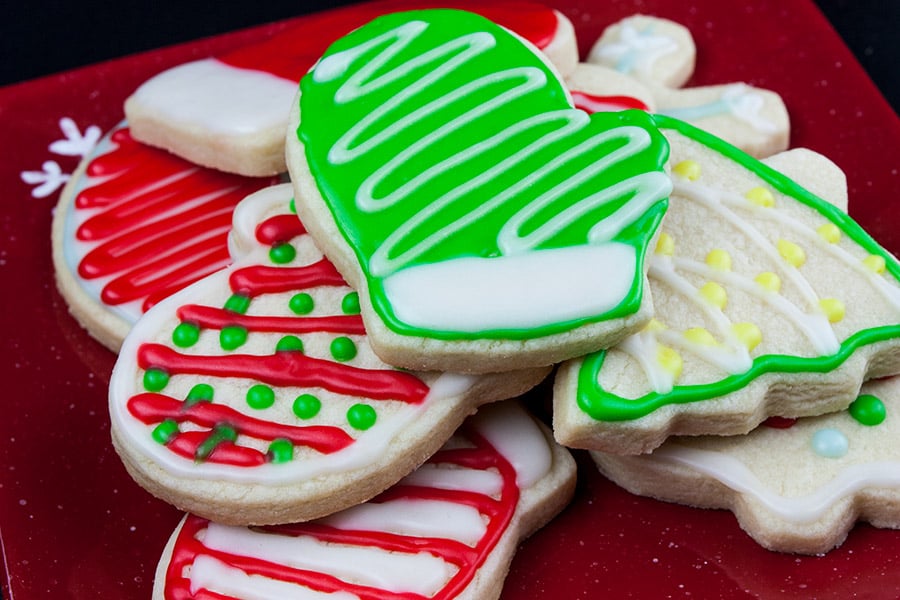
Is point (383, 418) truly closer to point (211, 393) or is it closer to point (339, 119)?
point (211, 393)

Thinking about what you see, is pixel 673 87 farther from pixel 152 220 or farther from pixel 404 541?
pixel 404 541

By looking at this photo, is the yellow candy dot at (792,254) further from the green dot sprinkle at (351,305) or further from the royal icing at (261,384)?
the green dot sprinkle at (351,305)

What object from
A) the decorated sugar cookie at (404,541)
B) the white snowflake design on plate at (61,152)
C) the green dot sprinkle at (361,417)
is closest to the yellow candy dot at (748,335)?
the decorated sugar cookie at (404,541)

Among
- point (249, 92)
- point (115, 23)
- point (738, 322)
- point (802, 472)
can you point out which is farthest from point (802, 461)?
point (115, 23)

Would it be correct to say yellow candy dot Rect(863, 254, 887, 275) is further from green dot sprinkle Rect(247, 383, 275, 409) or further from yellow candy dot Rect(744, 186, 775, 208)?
green dot sprinkle Rect(247, 383, 275, 409)

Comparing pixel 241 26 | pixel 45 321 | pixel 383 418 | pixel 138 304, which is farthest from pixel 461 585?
pixel 241 26

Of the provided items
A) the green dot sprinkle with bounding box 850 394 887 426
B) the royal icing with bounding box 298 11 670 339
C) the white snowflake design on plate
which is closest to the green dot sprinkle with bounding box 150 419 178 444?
the royal icing with bounding box 298 11 670 339
